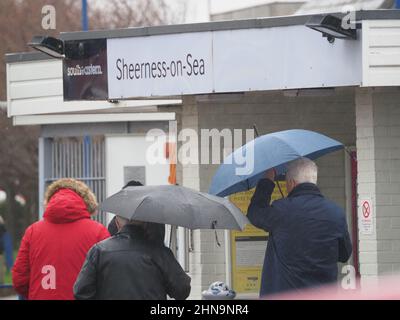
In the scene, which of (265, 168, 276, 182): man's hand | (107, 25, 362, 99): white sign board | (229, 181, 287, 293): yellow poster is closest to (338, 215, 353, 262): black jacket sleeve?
(265, 168, 276, 182): man's hand

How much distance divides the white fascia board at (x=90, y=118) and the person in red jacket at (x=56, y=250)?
9.06m

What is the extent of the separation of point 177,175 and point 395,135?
128 inches

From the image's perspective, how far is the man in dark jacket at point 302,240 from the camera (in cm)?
775

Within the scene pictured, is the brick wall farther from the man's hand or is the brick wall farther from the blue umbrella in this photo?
the man's hand

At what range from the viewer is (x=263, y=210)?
313 inches

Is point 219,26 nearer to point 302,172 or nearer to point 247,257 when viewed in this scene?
point 247,257

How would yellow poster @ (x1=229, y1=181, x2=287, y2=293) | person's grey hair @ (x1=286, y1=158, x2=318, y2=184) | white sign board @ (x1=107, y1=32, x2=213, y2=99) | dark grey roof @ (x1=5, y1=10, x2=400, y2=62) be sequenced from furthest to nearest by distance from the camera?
yellow poster @ (x1=229, y1=181, x2=287, y2=293) < white sign board @ (x1=107, y1=32, x2=213, y2=99) < dark grey roof @ (x1=5, y1=10, x2=400, y2=62) < person's grey hair @ (x1=286, y1=158, x2=318, y2=184)

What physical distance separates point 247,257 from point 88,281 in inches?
206

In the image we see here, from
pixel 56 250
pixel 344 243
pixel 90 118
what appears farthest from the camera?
pixel 90 118

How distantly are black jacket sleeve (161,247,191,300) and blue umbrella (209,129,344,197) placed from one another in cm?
119

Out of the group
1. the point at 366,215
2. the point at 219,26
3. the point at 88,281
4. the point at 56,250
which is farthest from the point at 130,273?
the point at 219,26

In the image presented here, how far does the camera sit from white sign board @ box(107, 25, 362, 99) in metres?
10.7
